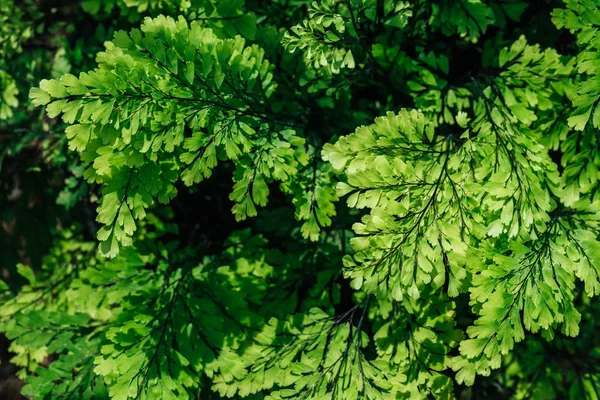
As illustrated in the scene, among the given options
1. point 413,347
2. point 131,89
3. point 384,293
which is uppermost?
point 131,89

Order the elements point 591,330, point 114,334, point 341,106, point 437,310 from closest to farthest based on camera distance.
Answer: point 114,334 < point 437,310 < point 341,106 < point 591,330

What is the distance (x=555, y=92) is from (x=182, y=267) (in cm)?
206

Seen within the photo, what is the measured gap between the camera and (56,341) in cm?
260

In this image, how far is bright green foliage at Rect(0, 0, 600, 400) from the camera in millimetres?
1732

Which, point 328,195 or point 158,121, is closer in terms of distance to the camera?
point 158,121

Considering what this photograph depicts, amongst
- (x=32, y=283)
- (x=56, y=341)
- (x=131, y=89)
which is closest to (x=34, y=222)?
(x=32, y=283)

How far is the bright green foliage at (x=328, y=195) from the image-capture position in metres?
1.73

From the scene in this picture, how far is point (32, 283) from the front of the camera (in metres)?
3.15

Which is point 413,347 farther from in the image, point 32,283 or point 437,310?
point 32,283

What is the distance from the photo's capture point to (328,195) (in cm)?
211

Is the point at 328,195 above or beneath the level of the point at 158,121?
beneath

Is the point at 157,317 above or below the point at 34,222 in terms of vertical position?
below

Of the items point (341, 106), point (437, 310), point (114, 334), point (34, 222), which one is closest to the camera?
point (114, 334)

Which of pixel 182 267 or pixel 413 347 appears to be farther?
pixel 182 267
